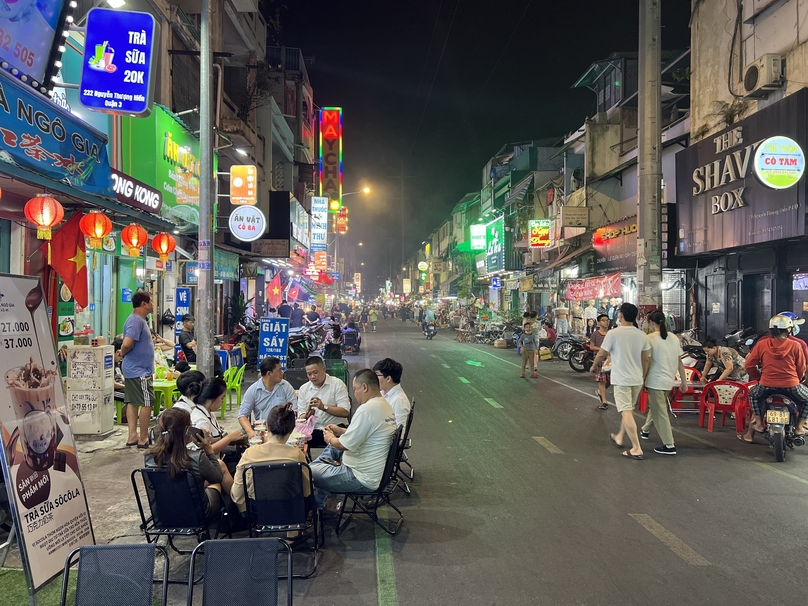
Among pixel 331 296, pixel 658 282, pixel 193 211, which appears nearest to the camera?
pixel 658 282

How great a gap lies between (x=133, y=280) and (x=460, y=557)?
39.0 feet

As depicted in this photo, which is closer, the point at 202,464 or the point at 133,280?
the point at 202,464

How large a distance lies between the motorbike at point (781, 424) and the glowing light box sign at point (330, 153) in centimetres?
3773

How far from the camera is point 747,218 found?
535 inches

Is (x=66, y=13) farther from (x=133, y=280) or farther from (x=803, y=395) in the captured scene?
(x=803, y=395)

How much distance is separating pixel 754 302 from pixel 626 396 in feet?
32.3

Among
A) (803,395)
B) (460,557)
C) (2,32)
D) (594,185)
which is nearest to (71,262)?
(2,32)

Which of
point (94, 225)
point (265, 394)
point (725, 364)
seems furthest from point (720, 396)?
point (94, 225)

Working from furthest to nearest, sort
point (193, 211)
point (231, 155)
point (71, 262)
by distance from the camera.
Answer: point (231, 155) < point (193, 211) < point (71, 262)

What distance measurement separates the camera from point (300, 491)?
4.48m

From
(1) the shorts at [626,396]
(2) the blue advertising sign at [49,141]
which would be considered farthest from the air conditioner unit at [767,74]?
(2) the blue advertising sign at [49,141]

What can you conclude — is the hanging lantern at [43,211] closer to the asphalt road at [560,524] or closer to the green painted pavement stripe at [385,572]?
the asphalt road at [560,524]

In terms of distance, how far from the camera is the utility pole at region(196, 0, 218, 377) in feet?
32.2

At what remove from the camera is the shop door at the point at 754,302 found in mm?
15242
